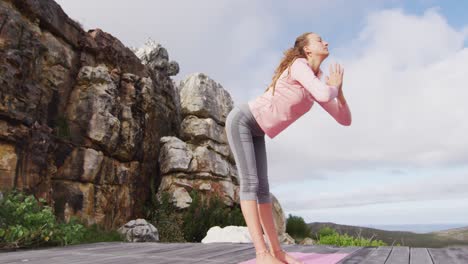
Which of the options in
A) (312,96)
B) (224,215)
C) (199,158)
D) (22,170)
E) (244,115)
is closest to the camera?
(312,96)

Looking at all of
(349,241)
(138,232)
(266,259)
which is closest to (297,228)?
(349,241)

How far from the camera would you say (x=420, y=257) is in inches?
145

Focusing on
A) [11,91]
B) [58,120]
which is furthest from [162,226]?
[11,91]

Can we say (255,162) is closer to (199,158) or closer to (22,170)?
(22,170)

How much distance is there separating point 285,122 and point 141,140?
11553mm

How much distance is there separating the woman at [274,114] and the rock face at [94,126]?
284 inches

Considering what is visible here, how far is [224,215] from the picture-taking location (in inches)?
561

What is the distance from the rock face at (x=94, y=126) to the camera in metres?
9.22

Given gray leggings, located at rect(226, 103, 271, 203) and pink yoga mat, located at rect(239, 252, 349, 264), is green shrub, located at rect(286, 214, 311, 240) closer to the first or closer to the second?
pink yoga mat, located at rect(239, 252, 349, 264)

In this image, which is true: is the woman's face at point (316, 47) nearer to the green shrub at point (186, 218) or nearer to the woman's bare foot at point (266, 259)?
the woman's bare foot at point (266, 259)

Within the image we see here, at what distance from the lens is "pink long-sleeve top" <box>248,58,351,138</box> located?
110 inches

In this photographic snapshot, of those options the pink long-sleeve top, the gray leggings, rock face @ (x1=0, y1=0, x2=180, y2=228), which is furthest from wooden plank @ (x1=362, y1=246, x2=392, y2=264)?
rock face @ (x1=0, y1=0, x2=180, y2=228)

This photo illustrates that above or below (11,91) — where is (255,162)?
below

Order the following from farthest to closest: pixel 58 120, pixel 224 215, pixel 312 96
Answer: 1. pixel 224 215
2. pixel 58 120
3. pixel 312 96
